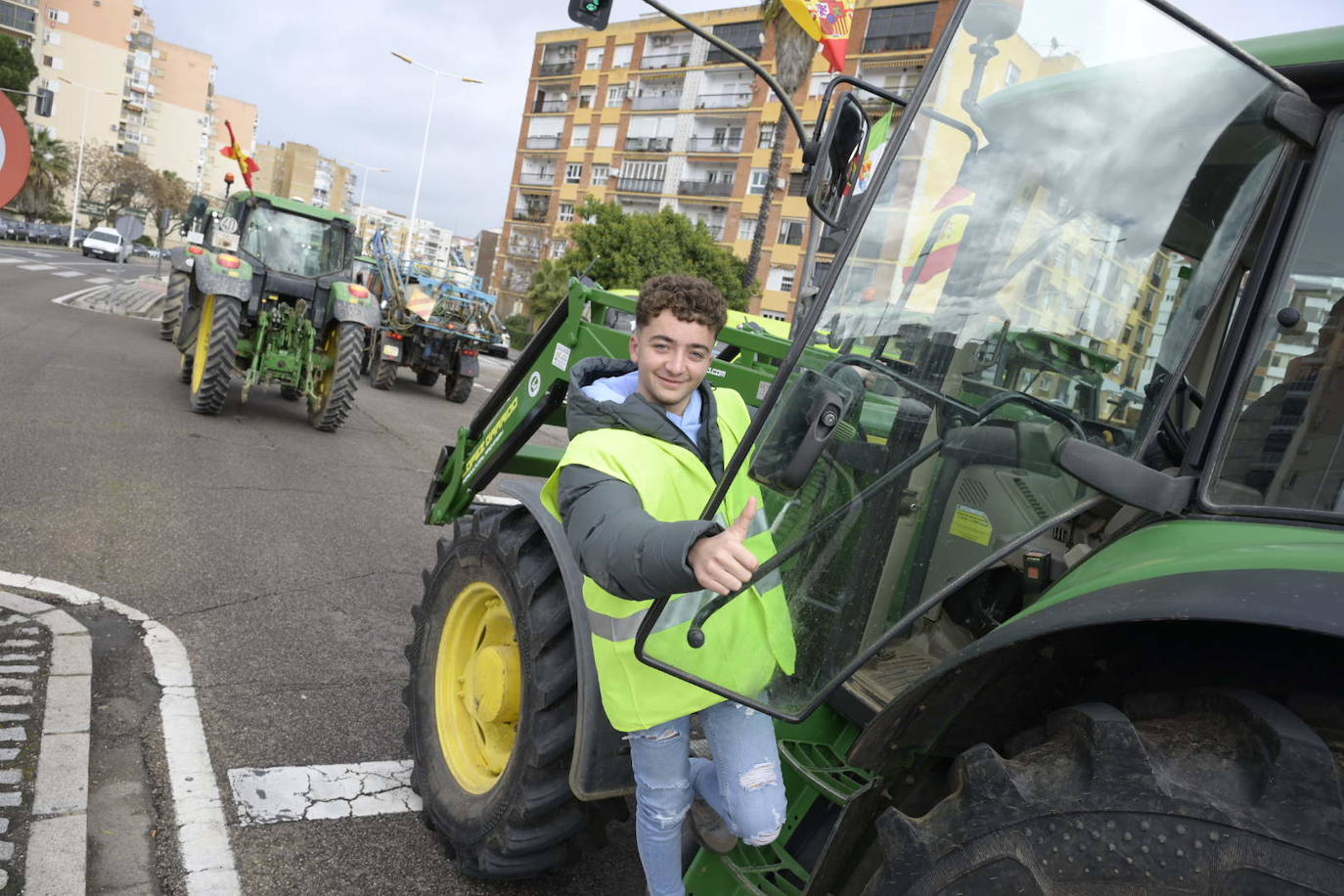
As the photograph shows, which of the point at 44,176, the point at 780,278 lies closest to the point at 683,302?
the point at 780,278

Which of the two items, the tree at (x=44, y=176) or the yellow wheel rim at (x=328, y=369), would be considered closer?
the yellow wheel rim at (x=328, y=369)

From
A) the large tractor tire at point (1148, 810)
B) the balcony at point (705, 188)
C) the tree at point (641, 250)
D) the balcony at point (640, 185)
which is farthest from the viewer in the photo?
the balcony at point (640, 185)

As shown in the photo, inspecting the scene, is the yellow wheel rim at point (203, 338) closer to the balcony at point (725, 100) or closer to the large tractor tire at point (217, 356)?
the large tractor tire at point (217, 356)

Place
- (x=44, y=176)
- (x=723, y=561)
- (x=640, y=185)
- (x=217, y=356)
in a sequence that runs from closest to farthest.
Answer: (x=723, y=561)
(x=217, y=356)
(x=640, y=185)
(x=44, y=176)

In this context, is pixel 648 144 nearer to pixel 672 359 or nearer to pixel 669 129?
pixel 669 129

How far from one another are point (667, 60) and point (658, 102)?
7.61 feet

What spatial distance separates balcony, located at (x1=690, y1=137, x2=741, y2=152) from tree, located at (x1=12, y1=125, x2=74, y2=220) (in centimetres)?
3955

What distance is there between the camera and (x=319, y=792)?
3.23 metres

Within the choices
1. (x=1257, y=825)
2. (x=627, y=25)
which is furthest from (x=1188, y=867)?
(x=627, y=25)

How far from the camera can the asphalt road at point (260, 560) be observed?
3006mm

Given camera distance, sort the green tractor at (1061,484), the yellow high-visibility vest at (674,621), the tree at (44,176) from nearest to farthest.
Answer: the green tractor at (1061,484) → the yellow high-visibility vest at (674,621) → the tree at (44,176)

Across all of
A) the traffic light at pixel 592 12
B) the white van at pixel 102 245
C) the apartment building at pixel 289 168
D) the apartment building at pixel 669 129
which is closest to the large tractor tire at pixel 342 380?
the traffic light at pixel 592 12

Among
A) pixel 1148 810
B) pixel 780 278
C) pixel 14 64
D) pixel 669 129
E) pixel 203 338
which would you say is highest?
pixel 669 129

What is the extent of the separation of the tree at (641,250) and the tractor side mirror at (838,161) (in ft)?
99.3
